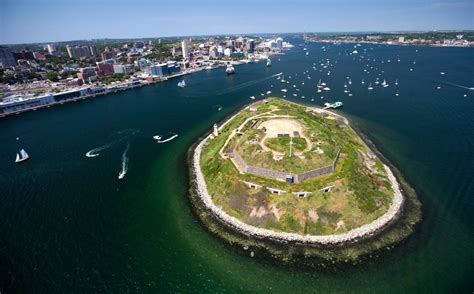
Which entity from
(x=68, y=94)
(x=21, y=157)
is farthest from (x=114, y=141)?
(x=68, y=94)

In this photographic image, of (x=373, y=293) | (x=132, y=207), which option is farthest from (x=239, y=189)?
(x=373, y=293)

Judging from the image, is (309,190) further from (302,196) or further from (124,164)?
(124,164)

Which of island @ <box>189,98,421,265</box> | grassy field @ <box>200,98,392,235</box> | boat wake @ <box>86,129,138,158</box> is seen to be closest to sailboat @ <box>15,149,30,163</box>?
boat wake @ <box>86,129,138,158</box>

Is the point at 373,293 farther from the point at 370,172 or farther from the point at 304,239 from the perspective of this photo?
the point at 370,172

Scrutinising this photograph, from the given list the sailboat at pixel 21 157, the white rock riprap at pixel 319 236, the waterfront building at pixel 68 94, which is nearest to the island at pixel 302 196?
the white rock riprap at pixel 319 236

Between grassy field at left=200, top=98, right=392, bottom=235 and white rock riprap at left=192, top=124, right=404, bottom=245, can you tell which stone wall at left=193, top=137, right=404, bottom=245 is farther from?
grassy field at left=200, top=98, right=392, bottom=235

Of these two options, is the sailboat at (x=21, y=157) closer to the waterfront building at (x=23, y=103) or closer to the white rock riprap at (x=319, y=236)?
the white rock riprap at (x=319, y=236)

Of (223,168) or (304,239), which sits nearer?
(304,239)

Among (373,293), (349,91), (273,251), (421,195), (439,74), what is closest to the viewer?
(373,293)
